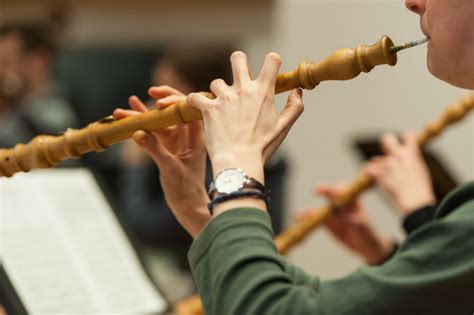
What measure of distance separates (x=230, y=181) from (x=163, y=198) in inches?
52.3

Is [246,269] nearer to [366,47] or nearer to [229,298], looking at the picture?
[229,298]

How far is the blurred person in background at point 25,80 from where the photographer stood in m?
2.21

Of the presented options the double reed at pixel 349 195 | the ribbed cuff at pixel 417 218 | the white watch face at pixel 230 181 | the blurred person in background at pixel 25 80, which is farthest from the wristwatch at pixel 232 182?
the blurred person in background at pixel 25 80

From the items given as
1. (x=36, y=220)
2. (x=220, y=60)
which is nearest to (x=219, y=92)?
(x=36, y=220)

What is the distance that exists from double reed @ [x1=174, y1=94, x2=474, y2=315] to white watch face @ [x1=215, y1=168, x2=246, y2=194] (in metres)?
0.63

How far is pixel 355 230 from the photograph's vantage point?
4.65 ft

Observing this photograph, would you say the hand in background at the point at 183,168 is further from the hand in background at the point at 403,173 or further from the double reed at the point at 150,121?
the hand in background at the point at 403,173

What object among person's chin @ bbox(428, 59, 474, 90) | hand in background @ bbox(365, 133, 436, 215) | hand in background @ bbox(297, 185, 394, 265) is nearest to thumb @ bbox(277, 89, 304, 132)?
person's chin @ bbox(428, 59, 474, 90)

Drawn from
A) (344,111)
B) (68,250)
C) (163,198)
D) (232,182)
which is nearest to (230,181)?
(232,182)

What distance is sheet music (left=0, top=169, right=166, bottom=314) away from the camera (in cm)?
95

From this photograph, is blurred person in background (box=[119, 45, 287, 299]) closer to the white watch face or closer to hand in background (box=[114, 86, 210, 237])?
hand in background (box=[114, 86, 210, 237])

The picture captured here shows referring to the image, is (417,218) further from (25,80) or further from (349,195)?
(25,80)

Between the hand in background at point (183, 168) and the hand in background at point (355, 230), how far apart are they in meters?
0.57

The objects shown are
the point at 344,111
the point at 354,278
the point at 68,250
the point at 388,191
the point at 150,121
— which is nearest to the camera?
the point at 354,278
